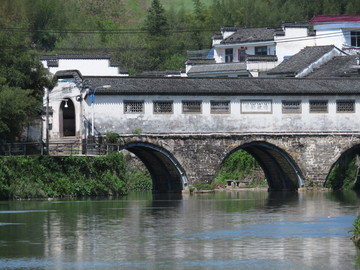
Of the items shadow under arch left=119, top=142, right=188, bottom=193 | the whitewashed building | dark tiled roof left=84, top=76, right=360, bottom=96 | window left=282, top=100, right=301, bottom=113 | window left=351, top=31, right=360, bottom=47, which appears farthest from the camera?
window left=351, top=31, right=360, bottom=47

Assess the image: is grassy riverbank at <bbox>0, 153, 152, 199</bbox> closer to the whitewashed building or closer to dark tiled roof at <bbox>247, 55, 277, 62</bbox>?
the whitewashed building

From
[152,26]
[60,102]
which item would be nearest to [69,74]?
[60,102]

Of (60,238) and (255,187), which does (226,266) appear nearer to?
(60,238)

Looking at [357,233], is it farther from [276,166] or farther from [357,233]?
[276,166]

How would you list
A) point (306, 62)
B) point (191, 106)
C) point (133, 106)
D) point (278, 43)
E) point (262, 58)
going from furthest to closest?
point (278, 43) < point (262, 58) < point (306, 62) < point (191, 106) < point (133, 106)

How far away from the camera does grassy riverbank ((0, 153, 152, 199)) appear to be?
2114 inches

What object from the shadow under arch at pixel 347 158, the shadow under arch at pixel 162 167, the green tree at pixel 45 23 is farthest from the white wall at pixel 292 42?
the shadow under arch at pixel 162 167

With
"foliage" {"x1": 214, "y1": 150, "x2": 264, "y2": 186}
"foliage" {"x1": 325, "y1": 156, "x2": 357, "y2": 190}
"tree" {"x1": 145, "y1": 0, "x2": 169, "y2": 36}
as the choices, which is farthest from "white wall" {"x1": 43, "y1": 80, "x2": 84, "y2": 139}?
"tree" {"x1": 145, "y1": 0, "x2": 169, "y2": 36}

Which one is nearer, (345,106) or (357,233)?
(357,233)

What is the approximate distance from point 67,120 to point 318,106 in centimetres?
1387

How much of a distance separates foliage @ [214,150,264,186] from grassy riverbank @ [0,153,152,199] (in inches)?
644

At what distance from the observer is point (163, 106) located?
61.7 meters

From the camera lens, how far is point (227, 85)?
209ft

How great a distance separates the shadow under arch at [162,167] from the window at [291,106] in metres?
6.98
